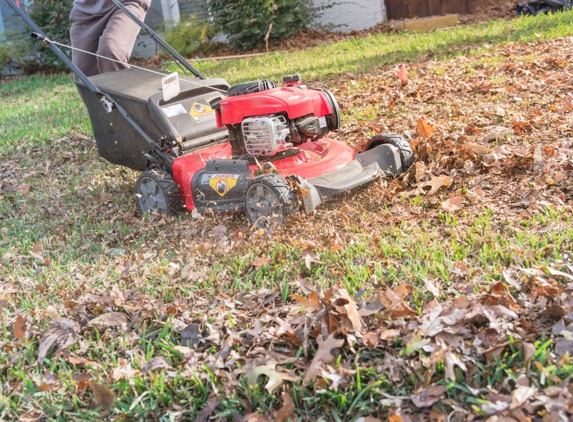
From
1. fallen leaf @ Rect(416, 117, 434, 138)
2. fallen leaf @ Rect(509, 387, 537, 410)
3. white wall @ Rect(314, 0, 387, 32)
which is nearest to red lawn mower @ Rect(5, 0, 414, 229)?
fallen leaf @ Rect(416, 117, 434, 138)

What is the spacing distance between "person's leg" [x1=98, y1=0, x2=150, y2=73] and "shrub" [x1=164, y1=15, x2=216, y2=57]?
653 centimetres

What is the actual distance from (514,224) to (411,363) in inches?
51.5

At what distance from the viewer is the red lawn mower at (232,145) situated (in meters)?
3.46

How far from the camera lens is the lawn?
2078 millimetres

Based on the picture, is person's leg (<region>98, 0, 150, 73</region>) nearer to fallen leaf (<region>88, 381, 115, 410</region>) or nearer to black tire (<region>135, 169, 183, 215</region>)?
black tire (<region>135, 169, 183, 215</region>)

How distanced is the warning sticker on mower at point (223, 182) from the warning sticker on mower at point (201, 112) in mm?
636

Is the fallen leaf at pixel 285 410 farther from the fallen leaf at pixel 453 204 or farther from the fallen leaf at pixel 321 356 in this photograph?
the fallen leaf at pixel 453 204

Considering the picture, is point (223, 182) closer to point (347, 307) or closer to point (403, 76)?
point (347, 307)

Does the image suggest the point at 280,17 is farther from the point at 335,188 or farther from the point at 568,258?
the point at 568,258

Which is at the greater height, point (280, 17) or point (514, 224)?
point (280, 17)

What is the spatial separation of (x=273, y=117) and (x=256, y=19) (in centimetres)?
797

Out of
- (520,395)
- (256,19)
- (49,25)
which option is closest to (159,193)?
(520,395)

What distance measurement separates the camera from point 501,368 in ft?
6.64

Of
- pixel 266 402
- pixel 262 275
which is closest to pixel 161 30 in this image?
pixel 262 275
